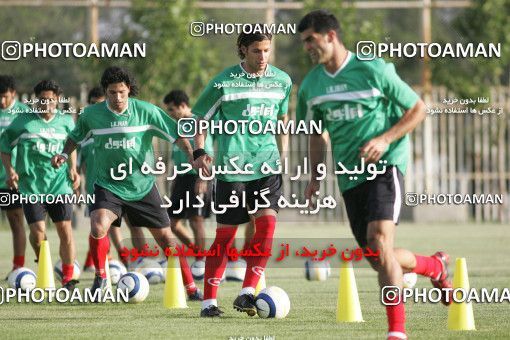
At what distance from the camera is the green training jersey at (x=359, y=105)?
8258mm

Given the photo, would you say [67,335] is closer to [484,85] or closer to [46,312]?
[46,312]

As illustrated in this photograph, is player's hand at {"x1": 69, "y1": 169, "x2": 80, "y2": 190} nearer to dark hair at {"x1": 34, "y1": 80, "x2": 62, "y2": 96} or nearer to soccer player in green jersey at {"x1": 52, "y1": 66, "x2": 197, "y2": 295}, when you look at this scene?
dark hair at {"x1": 34, "y1": 80, "x2": 62, "y2": 96}

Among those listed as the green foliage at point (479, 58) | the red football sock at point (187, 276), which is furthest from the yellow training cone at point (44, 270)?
the green foliage at point (479, 58)

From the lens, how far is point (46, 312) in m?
10.9

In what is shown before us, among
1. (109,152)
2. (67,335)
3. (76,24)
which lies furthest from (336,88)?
(76,24)

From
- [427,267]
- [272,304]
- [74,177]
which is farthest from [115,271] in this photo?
[427,267]

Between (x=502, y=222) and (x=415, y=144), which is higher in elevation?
(x=415, y=144)

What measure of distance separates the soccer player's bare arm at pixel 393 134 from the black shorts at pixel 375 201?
277mm

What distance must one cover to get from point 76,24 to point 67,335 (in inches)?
1445

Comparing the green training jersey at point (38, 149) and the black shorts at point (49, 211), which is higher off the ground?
the green training jersey at point (38, 149)

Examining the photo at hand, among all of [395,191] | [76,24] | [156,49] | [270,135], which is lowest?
[395,191]

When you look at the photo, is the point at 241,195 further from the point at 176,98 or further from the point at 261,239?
the point at 176,98

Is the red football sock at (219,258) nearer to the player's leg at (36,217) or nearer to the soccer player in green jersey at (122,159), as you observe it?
the soccer player in green jersey at (122,159)

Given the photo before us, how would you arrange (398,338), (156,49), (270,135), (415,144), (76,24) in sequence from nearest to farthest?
1. (398,338)
2. (270,135)
3. (156,49)
4. (415,144)
5. (76,24)
